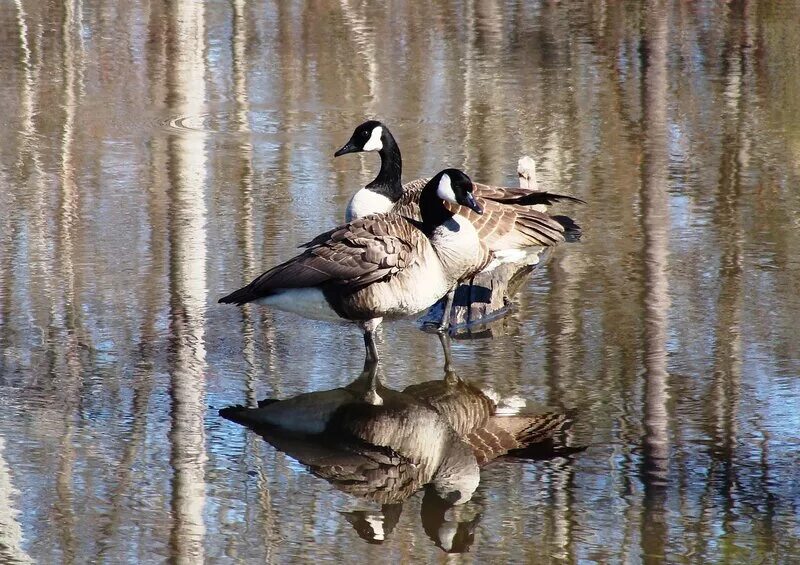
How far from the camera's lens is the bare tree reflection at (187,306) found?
5.07 metres

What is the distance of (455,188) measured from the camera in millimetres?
6965

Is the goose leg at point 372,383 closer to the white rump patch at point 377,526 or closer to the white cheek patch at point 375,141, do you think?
the white rump patch at point 377,526

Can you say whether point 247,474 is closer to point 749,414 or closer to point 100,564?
point 100,564

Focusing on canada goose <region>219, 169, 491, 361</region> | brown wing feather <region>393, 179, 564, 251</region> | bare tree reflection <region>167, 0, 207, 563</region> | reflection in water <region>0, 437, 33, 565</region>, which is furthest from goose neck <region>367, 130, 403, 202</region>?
reflection in water <region>0, 437, 33, 565</region>

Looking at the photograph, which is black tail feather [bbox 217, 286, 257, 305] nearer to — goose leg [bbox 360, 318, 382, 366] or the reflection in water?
goose leg [bbox 360, 318, 382, 366]

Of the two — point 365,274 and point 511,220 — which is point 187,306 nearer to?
point 365,274

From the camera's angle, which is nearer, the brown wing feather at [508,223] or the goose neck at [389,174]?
the brown wing feather at [508,223]

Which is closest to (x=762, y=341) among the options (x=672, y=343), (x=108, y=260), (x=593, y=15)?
(x=672, y=343)

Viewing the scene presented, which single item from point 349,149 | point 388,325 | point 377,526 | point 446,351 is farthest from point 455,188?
point 377,526

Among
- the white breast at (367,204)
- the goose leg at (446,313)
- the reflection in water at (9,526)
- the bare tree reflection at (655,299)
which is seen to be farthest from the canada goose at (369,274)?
the reflection in water at (9,526)

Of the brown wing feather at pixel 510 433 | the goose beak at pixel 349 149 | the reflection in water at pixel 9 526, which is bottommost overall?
the brown wing feather at pixel 510 433

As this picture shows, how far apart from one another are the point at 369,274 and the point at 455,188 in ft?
2.71

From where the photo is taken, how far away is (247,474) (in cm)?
539

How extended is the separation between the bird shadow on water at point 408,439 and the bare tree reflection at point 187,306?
1.00ft
